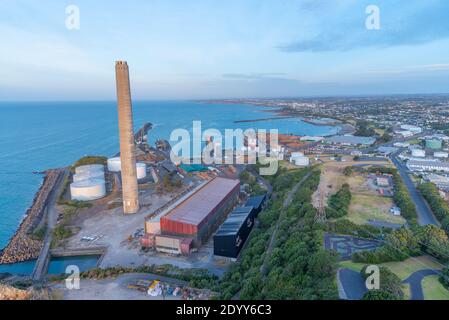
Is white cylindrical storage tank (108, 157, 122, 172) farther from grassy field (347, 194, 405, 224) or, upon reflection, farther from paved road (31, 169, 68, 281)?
grassy field (347, 194, 405, 224)

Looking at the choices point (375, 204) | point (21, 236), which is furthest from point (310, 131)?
point (21, 236)

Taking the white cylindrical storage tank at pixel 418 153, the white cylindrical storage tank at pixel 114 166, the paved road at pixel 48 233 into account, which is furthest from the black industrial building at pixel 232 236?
the white cylindrical storage tank at pixel 418 153

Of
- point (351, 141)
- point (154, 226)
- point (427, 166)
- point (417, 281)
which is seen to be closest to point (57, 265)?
point (154, 226)

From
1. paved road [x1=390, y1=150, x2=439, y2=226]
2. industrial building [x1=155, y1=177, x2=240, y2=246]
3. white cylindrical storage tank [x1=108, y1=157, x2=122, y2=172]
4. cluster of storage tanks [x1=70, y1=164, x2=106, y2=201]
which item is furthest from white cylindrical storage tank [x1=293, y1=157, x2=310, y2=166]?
white cylindrical storage tank [x1=108, y1=157, x2=122, y2=172]

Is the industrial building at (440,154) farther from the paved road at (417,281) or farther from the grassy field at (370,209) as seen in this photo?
the paved road at (417,281)

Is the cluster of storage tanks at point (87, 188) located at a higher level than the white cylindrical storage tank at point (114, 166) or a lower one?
lower
